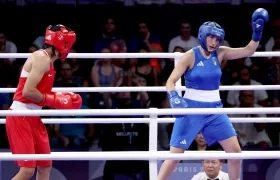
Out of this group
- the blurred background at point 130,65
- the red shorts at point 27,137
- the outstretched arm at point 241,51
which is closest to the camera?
the red shorts at point 27,137

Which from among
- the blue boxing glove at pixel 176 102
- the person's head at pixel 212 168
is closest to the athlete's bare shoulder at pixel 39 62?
the blue boxing glove at pixel 176 102

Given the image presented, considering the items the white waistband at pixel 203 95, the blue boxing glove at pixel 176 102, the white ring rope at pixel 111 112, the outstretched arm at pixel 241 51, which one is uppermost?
the outstretched arm at pixel 241 51

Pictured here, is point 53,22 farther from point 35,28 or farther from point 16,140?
point 16,140

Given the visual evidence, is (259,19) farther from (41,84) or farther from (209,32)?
(41,84)

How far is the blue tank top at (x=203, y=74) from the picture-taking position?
5109 mm

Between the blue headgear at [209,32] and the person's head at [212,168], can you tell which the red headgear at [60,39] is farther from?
the person's head at [212,168]

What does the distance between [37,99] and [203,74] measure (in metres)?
1.13

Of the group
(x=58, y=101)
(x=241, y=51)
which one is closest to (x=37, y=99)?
(x=58, y=101)

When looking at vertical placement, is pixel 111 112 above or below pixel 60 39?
below

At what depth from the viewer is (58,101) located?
496 centimetres

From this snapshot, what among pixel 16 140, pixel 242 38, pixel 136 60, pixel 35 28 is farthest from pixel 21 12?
pixel 16 140

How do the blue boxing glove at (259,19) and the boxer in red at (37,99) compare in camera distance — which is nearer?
the boxer in red at (37,99)

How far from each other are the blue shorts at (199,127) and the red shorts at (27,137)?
0.89 m

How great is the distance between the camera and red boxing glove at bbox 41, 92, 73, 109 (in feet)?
16.3
